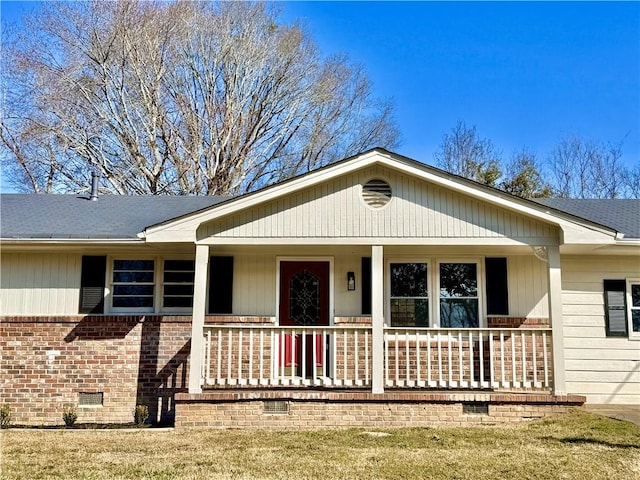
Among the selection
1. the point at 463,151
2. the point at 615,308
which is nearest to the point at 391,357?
the point at 615,308

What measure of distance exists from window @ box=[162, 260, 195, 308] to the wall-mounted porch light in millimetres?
2790

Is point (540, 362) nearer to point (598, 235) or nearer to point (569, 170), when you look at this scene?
point (598, 235)

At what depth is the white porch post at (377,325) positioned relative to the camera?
8.43m

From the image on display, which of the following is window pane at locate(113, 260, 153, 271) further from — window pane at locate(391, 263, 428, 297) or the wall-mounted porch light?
window pane at locate(391, 263, 428, 297)

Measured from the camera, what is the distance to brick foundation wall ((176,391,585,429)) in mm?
8242

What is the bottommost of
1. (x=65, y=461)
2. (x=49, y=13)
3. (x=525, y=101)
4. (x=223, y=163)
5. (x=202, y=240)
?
(x=65, y=461)

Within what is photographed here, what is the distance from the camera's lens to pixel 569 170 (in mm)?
27969

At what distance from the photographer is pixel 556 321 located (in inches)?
333

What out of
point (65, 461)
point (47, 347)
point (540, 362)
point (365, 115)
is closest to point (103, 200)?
point (47, 347)

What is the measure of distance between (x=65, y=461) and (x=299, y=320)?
4.60m

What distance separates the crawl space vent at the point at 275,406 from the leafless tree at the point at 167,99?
15091mm

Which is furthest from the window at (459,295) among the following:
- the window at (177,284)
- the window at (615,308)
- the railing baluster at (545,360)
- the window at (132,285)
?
the window at (132,285)

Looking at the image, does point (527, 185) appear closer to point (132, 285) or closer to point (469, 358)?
point (469, 358)

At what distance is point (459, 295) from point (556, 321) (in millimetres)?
1926
